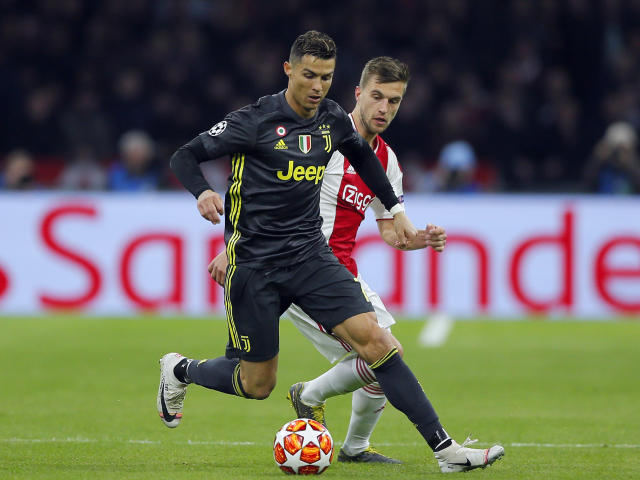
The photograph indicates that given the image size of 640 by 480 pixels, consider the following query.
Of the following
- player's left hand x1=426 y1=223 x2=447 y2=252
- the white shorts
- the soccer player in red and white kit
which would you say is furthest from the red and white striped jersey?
player's left hand x1=426 y1=223 x2=447 y2=252

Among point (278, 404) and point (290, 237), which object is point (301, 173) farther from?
point (278, 404)

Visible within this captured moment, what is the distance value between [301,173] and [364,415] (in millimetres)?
1427

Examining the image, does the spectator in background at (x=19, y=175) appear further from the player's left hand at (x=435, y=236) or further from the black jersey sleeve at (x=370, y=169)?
the player's left hand at (x=435, y=236)

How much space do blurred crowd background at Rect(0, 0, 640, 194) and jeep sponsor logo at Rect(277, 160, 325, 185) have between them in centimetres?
931

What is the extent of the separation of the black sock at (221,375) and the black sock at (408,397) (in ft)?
2.52

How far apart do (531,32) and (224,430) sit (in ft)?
39.7

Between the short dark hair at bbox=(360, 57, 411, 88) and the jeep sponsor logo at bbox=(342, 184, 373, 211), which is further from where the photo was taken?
the jeep sponsor logo at bbox=(342, 184, 373, 211)

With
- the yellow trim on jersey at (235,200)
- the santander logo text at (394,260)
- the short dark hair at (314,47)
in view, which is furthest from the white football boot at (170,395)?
the santander logo text at (394,260)

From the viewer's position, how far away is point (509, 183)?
15.8 metres

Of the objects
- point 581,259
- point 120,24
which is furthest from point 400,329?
point 120,24

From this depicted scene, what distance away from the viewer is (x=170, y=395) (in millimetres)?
6344

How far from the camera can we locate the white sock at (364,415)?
6.29m

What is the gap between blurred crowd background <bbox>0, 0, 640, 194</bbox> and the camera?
1625 cm

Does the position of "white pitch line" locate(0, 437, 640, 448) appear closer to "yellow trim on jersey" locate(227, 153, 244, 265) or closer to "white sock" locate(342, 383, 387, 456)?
"white sock" locate(342, 383, 387, 456)
